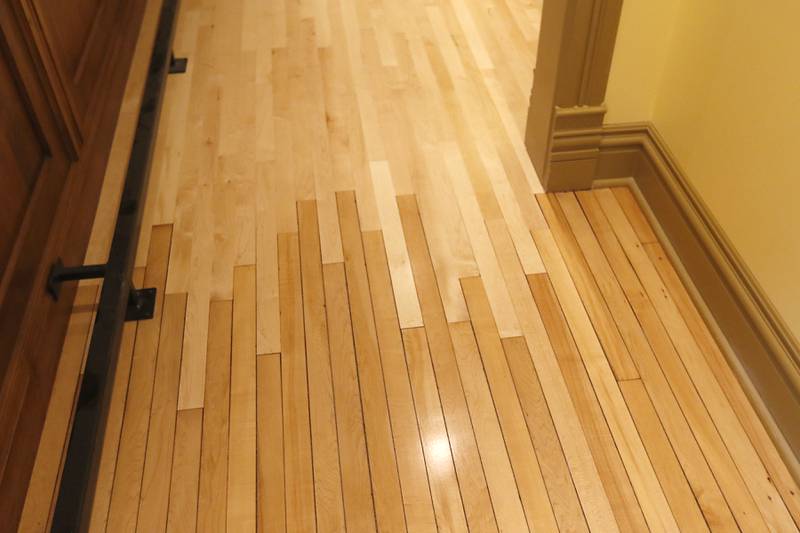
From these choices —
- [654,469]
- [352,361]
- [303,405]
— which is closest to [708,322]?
[654,469]

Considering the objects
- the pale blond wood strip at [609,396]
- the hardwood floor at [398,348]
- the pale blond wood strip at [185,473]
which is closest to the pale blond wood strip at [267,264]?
the hardwood floor at [398,348]

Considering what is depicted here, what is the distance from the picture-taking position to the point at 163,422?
1.72m

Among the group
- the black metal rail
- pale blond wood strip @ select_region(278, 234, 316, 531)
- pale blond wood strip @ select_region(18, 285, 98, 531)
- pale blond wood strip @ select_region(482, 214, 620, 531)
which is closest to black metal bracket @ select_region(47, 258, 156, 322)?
the black metal rail

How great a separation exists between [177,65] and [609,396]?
207 centimetres

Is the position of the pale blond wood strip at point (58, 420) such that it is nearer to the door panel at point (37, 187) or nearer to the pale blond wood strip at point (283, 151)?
the door panel at point (37, 187)

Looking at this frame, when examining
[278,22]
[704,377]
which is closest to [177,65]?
[278,22]

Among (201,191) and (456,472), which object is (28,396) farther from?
(201,191)

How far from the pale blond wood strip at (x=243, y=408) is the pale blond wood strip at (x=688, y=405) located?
95cm

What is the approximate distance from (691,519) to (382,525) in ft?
2.09

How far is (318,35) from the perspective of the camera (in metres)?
3.11

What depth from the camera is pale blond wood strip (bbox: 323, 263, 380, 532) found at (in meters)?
1.57

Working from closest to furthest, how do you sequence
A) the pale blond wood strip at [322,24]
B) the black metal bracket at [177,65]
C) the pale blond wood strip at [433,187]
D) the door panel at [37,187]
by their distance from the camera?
the door panel at [37,187], the pale blond wood strip at [433,187], the black metal bracket at [177,65], the pale blond wood strip at [322,24]

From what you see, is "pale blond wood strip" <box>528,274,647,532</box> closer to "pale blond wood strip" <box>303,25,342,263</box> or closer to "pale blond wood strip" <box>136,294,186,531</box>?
"pale blond wood strip" <box>303,25,342,263</box>

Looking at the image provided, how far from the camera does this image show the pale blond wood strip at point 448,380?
1.58 metres
